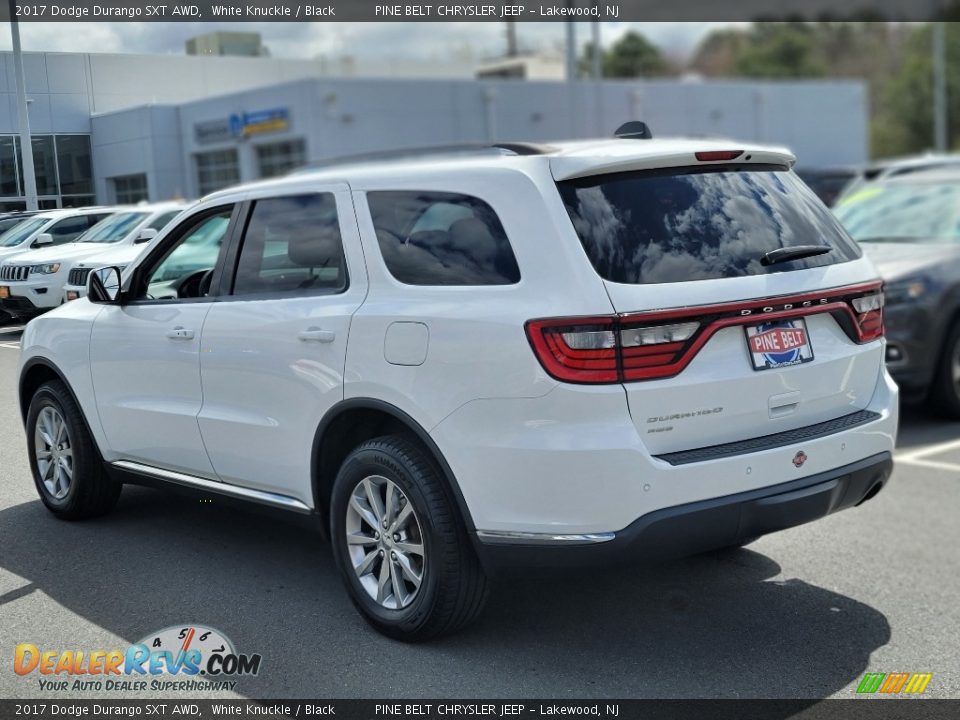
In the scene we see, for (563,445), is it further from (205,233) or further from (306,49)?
(306,49)

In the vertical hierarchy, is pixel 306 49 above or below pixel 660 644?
above

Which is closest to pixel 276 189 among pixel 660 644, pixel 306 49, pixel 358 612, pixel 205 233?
pixel 205 233

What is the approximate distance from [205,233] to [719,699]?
3.06 meters

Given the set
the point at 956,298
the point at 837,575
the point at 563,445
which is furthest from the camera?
the point at 956,298

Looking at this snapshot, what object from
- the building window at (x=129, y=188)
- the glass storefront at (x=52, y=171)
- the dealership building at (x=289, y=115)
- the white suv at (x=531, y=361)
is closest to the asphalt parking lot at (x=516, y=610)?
the white suv at (x=531, y=361)

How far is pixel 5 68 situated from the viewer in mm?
4875

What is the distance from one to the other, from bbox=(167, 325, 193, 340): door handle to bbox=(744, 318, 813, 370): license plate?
244 centimetres

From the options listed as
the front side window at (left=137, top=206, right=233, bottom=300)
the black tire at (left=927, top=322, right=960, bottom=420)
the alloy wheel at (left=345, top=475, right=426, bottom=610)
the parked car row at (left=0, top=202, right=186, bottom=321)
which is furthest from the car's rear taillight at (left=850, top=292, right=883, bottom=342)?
the black tire at (left=927, top=322, right=960, bottom=420)

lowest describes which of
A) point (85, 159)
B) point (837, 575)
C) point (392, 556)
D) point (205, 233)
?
point (837, 575)

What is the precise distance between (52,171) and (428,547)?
2505 millimetres

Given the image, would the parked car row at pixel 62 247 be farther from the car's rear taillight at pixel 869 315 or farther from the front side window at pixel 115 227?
the car's rear taillight at pixel 869 315

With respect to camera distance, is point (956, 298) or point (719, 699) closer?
point (719, 699)

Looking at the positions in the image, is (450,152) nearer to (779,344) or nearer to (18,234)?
(779,344)

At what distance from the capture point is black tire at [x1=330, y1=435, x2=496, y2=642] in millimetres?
3980
